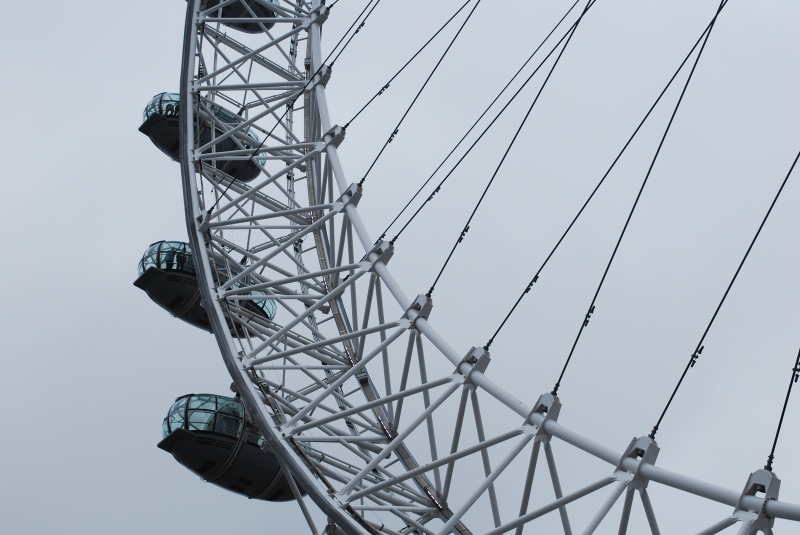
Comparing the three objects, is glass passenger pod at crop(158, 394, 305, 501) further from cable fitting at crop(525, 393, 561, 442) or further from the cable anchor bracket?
the cable anchor bracket

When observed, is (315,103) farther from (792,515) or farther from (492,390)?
(792,515)

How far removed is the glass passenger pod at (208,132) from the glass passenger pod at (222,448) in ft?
21.4

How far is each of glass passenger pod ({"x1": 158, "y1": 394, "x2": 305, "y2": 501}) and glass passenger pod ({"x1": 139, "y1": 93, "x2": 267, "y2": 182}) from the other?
6.52 m

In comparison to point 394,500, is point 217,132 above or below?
above

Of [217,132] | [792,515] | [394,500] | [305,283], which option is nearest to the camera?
[792,515]

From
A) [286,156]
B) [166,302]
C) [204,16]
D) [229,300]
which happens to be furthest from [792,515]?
[204,16]

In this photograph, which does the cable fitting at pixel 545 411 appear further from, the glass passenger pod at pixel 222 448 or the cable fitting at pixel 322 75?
the cable fitting at pixel 322 75

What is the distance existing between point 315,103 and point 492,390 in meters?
12.4

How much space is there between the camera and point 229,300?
2383cm

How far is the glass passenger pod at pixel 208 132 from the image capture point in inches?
1109

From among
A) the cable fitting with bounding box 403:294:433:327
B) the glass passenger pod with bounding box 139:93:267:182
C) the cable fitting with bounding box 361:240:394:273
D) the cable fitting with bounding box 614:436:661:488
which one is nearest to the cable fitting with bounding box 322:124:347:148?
the glass passenger pod with bounding box 139:93:267:182

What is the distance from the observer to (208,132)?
99.3 ft

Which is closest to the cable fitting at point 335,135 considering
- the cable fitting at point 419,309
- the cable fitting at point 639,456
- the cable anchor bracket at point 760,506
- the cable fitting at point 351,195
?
the cable fitting at point 351,195

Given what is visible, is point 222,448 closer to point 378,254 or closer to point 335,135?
point 378,254
